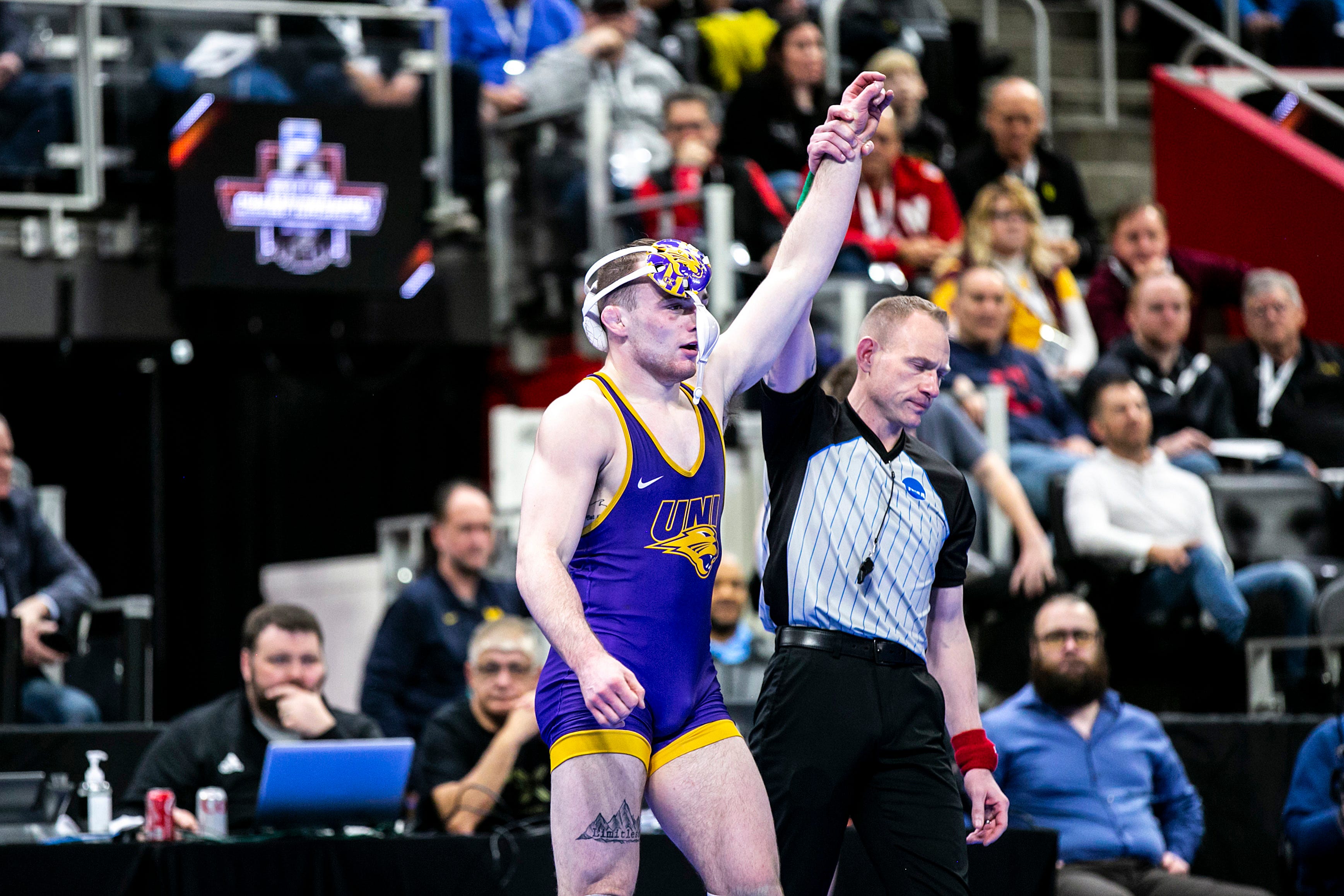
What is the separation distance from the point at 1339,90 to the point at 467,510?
7263 millimetres

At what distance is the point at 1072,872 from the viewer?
632 cm

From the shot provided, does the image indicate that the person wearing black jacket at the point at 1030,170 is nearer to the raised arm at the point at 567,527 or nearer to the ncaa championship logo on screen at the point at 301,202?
the ncaa championship logo on screen at the point at 301,202

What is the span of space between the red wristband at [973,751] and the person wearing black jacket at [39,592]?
163 inches

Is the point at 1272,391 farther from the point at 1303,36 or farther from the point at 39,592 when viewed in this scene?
the point at 39,592

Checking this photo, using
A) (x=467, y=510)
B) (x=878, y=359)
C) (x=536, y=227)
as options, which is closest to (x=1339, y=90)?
(x=536, y=227)

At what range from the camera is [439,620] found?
789 cm

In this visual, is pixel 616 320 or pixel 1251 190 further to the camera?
pixel 1251 190

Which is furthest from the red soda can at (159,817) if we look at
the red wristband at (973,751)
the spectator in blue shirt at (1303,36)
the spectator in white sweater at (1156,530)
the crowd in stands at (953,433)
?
the spectator in blue shirt at (1303,36)

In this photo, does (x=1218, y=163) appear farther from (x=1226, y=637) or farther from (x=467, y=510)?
(x=467, y=510)

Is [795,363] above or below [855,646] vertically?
above

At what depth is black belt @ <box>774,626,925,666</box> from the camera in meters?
4.39

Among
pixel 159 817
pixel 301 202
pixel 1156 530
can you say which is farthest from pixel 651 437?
pixel 301 202

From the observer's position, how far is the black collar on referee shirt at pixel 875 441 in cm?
454

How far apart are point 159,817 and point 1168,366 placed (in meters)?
5.40
